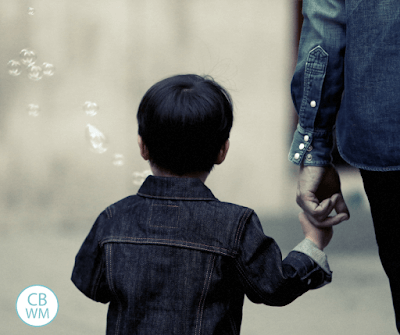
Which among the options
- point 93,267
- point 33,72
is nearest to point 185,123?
point 93,267

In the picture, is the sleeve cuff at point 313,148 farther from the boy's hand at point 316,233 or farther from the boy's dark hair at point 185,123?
the boy's dark hair at point 185,123

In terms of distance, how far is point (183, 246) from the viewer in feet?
2.87

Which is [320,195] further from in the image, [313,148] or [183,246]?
[183,246]

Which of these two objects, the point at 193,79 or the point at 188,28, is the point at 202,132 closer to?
the point at 193,79

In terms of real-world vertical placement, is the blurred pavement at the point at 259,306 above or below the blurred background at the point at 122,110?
below

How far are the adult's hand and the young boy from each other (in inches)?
5.4

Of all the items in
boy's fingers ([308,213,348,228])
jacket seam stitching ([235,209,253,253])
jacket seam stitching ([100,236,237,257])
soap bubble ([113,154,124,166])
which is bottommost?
soap bubble ([113,154,124,166])

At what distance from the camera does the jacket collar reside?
2.98ft

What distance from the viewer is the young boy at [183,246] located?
2.86 feet

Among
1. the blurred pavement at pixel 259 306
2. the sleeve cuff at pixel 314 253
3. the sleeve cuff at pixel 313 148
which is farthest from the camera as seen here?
the blurred pavement at pixel 259 306

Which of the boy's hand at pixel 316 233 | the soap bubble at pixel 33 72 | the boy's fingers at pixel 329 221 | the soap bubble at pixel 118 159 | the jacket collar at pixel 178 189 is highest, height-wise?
the soap bubble at pixel 33 72

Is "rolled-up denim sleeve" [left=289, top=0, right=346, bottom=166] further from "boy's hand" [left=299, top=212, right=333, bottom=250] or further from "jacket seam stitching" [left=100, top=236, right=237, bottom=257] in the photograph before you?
"jacket seam stitching" [left=100, top=236, right=237, bottom=257]

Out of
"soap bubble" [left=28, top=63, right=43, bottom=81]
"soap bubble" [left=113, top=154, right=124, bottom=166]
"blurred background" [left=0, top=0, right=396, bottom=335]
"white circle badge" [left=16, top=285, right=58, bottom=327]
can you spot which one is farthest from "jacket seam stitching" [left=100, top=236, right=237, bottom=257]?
"soap bubble" [left=113, top=154, right=124, bottom=166]

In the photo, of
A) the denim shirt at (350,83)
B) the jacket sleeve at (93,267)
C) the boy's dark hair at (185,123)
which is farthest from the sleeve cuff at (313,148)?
the jacket sleeve at (93,267)
